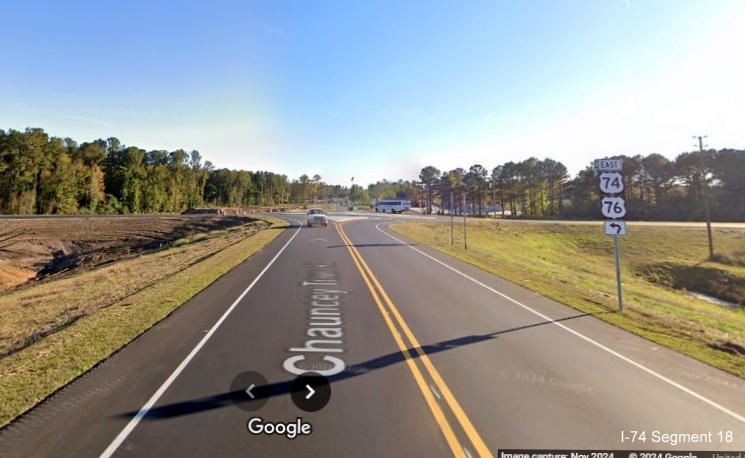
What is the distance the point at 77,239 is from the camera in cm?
4238

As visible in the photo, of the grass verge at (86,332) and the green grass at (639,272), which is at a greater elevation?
the grass verge at (86,332)

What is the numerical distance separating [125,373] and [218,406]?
226 centimetres

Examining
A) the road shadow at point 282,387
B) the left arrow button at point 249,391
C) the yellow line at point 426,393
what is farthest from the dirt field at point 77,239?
the road shadow at point 282,387

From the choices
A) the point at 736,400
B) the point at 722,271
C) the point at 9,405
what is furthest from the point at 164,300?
the point at 722,271

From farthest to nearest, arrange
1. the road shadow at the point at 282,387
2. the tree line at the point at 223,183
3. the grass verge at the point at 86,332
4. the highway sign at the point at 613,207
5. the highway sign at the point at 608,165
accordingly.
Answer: the tree line at the point at 223,183 → the highway sign at the point at 608,165 → the highway sign at the point at 613,207 → the grass verge at the point at 86,332 → the road shadow at the point at 282,387

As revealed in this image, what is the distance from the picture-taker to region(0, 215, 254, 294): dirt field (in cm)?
3365

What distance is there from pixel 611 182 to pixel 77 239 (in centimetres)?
5244

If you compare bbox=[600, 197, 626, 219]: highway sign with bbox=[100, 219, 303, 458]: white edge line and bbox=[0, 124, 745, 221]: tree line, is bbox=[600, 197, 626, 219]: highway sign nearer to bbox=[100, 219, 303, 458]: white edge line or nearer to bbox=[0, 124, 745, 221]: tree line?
bbox=[100, 219, 303, 458]: white edge line

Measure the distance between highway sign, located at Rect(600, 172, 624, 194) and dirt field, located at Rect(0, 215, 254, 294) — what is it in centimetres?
Answer: 3545

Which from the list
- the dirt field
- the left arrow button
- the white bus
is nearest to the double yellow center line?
the left arrow button

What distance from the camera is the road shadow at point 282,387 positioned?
4855 mm

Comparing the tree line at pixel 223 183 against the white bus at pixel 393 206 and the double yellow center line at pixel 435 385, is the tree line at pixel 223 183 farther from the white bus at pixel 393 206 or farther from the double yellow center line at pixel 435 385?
the double yellow center line at pixel 435 385

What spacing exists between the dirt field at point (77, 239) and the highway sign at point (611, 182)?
116 feet

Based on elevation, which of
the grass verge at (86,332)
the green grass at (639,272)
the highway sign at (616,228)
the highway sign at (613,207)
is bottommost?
the green grass at (639,272)
